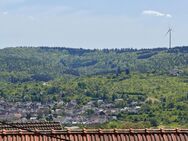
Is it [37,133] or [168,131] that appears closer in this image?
[37,133]

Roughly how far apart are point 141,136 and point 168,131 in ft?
7.59

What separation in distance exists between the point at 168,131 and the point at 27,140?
10933 mm

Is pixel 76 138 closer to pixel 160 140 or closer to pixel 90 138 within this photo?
pixel 90 138

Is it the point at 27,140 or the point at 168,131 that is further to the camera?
the point at 168,131

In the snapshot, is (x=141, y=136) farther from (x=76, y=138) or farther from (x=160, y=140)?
(x=76, y=138)

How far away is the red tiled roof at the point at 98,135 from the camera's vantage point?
43.6m

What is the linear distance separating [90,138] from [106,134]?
132 centimetres

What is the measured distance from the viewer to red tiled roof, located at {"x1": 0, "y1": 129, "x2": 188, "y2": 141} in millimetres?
43594

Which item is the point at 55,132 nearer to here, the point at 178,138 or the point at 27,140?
the point at 27,140

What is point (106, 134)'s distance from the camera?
45.1 metres

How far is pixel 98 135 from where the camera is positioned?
148 ft

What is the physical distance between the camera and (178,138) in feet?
150

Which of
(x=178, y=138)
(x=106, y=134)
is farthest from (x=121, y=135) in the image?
(x=178, y=138)

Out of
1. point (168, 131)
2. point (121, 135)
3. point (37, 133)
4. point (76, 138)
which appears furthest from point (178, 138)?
point (37, 133)
